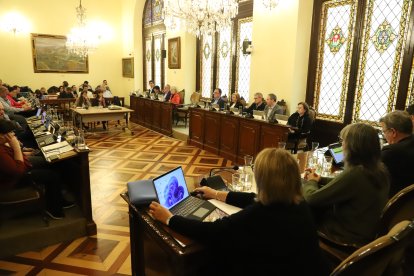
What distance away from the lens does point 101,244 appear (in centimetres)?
304

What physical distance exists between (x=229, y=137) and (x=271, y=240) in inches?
188

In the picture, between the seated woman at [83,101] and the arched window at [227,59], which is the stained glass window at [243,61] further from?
the seated woman at [83,101]

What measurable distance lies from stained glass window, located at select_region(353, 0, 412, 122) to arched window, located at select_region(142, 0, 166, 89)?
22.3 feet

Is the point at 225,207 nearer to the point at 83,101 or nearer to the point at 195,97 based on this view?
the point at 195,97

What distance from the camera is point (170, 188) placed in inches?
72.4

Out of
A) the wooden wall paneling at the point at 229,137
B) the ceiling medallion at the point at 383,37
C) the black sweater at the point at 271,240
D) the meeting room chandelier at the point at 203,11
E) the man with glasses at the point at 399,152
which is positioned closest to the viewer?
the black sweater at the point at 271,240

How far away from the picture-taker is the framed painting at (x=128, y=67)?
41.3 feet

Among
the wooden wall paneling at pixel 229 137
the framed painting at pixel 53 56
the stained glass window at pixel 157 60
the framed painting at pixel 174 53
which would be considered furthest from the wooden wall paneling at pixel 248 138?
the framed painting at pixel 53 56

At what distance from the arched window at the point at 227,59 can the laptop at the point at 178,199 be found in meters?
6.08

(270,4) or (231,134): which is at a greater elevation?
(270,4)

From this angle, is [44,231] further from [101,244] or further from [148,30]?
[148,30]

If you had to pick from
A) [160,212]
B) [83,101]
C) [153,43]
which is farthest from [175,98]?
[160,212]

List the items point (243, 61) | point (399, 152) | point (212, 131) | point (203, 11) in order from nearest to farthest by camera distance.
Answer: point (399, 152)
point (203, 11)
point (212, 131)
point (243, 61)

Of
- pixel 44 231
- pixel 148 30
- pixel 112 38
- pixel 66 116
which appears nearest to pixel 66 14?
pixel 112 38
